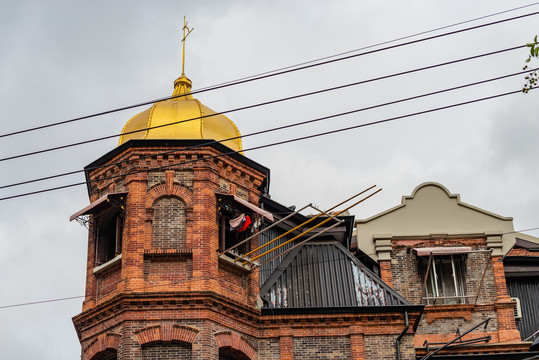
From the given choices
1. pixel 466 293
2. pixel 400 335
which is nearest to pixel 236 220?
pixel 400 335

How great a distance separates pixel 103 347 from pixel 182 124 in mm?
7308

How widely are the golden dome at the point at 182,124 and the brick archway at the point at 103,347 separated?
6436 mm

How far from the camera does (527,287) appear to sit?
34.8m

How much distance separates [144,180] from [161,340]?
5.02 meters

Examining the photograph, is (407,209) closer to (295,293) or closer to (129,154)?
(295,293)

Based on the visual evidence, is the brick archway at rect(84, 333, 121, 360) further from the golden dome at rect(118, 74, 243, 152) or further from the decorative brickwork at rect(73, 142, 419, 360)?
the golden dome at rect(118, 74, 243, 152)

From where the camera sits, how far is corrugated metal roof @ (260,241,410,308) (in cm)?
2892

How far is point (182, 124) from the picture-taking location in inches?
1172

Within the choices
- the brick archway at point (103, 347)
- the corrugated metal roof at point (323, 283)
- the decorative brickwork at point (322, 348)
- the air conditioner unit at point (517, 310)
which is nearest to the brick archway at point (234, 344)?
the decorative brickwork at point (322, 348)

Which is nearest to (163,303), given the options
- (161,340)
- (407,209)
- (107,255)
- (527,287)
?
(161,340)

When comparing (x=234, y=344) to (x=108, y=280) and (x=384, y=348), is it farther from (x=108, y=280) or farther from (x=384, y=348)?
(x=384, y=348)

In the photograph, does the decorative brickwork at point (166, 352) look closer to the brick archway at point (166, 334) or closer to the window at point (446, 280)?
the brick archway at point (166, 334)

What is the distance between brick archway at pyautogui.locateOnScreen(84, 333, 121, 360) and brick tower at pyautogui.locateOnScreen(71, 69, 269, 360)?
0.03 meters

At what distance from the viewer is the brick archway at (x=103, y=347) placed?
26.7 metres
